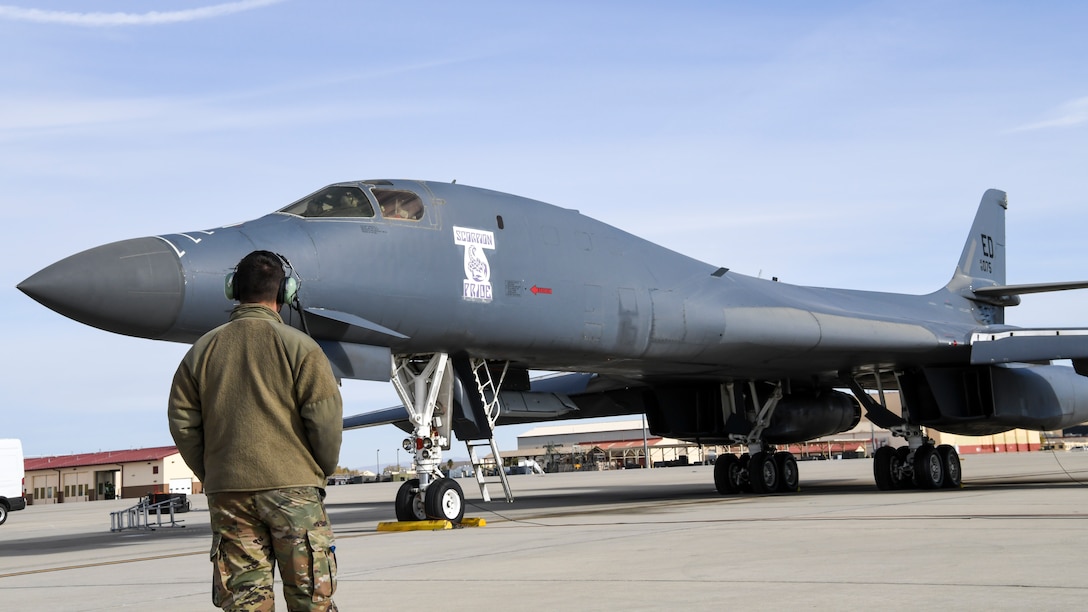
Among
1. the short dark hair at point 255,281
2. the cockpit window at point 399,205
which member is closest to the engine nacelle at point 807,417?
the cockpit window at point 399,205

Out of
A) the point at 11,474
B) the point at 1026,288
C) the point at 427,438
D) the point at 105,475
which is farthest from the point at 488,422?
the point at 105,475

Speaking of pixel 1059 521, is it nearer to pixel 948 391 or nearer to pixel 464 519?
pixel 464 519

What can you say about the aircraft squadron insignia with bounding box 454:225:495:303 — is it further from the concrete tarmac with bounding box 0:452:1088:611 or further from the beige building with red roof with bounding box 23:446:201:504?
the beige building with red roof with bounding box 23:446:201:504

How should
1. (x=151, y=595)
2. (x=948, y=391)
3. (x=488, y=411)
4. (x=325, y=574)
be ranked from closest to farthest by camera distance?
(x=325, y=574) → (x=151, y=595) → (x=488, y=411) → (x=948, y=391)

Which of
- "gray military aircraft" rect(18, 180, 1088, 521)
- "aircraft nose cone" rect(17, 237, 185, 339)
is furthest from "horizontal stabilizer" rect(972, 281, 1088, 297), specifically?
"aircraft nose cone" rect(17, 237, 185, 339)

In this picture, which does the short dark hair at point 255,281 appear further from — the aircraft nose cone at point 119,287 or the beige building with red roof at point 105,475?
the beige building with red roof at point 105,475

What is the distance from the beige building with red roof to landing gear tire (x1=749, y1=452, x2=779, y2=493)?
169 feet

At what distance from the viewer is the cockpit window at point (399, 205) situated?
12086mm

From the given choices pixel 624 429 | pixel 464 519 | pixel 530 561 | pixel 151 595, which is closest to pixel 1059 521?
pixel 530 561

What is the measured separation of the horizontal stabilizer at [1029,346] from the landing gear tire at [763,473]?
386 centimetres

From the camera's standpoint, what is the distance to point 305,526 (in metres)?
3.71

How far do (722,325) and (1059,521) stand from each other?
6928 millimetres

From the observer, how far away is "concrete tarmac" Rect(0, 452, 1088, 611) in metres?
5.38

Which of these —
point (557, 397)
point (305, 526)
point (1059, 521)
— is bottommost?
point (1059, 521)
